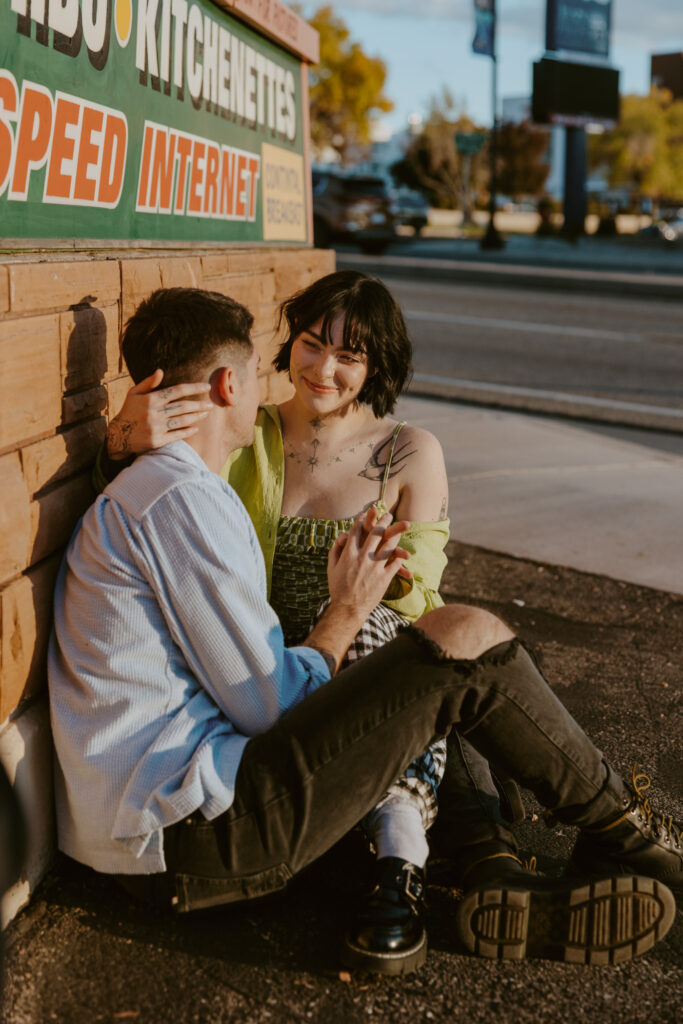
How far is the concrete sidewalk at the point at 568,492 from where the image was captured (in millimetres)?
5328

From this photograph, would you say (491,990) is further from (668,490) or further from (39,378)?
(668,490)

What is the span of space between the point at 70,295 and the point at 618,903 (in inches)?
70.1

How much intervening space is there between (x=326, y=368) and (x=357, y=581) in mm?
871

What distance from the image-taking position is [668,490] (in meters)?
6.48

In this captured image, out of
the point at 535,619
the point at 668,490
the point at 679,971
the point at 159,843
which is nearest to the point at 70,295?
the point at 159,843

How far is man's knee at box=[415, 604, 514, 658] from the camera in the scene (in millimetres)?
2344

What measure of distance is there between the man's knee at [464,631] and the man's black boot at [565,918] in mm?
491

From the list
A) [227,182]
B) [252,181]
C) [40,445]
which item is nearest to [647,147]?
[252,181]

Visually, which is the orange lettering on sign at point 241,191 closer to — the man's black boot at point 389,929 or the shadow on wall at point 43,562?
the shadow on wall at point 43,562

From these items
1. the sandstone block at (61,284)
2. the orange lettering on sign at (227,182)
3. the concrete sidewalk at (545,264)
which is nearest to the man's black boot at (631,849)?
the sandstone block at (61,284)

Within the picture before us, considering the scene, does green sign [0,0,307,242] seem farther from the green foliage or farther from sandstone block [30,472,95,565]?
the green foliage

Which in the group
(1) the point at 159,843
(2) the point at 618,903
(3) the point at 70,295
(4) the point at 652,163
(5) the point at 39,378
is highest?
(4) the point at 652,163

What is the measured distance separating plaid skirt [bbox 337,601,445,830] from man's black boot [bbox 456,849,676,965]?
0.23 m

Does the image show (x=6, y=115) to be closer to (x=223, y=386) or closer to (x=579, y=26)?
(x=223, y=386)
